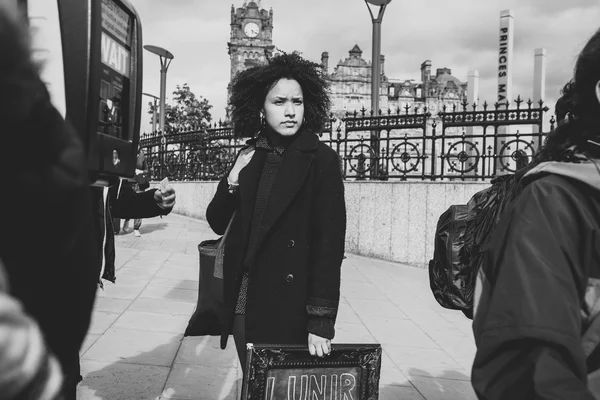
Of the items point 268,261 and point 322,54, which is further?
point 322,54

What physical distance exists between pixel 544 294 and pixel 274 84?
1.91m

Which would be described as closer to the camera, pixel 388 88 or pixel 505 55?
pixel 505 55

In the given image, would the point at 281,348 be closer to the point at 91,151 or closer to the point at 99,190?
the point at 99,190

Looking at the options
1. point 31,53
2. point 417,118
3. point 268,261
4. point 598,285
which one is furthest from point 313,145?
point 417,118

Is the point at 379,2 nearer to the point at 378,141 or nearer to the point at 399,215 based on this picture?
the point at 378,141

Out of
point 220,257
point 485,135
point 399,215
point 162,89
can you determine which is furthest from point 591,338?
point 162,89

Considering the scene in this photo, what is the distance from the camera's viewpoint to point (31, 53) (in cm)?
77

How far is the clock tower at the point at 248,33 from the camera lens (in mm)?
75500

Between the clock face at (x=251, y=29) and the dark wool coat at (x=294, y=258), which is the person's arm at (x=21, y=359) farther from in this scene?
the clock face at (x=251, y=29)

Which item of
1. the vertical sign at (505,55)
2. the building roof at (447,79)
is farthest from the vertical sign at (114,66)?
the building roof at (447,79)

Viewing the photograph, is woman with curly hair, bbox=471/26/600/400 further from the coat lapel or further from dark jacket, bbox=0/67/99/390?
the coat lapel

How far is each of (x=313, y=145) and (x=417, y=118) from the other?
7.54m

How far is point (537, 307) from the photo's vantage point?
3.95ft

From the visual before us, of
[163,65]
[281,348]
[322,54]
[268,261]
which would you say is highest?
[322,54]
